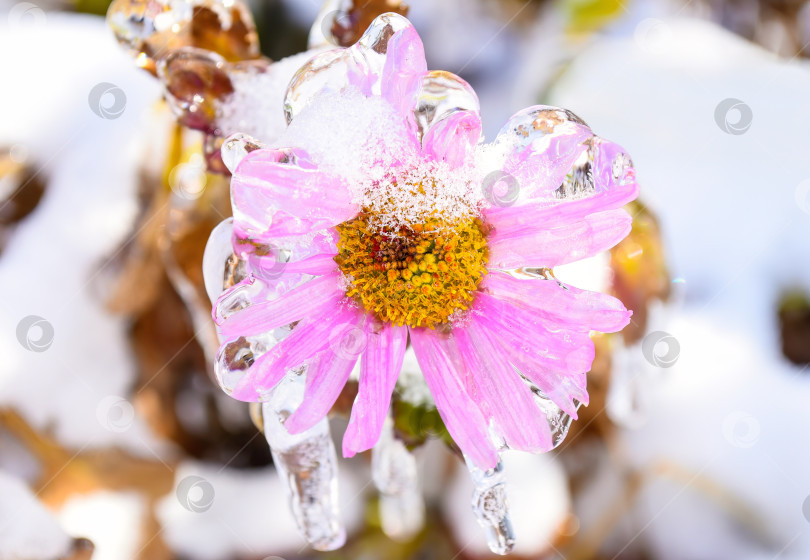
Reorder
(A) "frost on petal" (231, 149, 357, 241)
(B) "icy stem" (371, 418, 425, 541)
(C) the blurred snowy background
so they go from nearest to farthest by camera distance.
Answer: (A) "frost on petal" (231, 149, 357, 241)
(B) "icy stem" (371, 418, 425, 541)
(C) the blurred snowy background

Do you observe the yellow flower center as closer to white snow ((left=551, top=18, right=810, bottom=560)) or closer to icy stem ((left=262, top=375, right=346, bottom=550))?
icy stem ((left=262, top=375, right=346, bottom=550))

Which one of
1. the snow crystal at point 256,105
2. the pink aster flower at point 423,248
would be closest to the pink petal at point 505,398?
the pink aster flower at point 423,248

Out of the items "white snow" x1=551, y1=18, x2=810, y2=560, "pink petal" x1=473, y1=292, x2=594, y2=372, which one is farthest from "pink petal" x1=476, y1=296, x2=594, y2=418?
"white snow" x1=551, y1=18, x2=810, y2=560

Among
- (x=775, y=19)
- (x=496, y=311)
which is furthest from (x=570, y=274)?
(x=775, y=19)

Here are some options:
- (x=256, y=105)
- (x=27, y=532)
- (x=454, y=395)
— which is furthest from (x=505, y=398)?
(x=27, y=532)

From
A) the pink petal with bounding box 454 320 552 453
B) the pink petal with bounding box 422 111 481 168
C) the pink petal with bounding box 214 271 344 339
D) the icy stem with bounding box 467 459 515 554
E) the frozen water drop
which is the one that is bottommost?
the icy stem with bounding box 467 459 515 554

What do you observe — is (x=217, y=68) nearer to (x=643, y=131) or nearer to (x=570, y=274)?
(x=570, y=274)

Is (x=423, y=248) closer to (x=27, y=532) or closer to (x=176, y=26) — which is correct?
(x=176, y=26)
